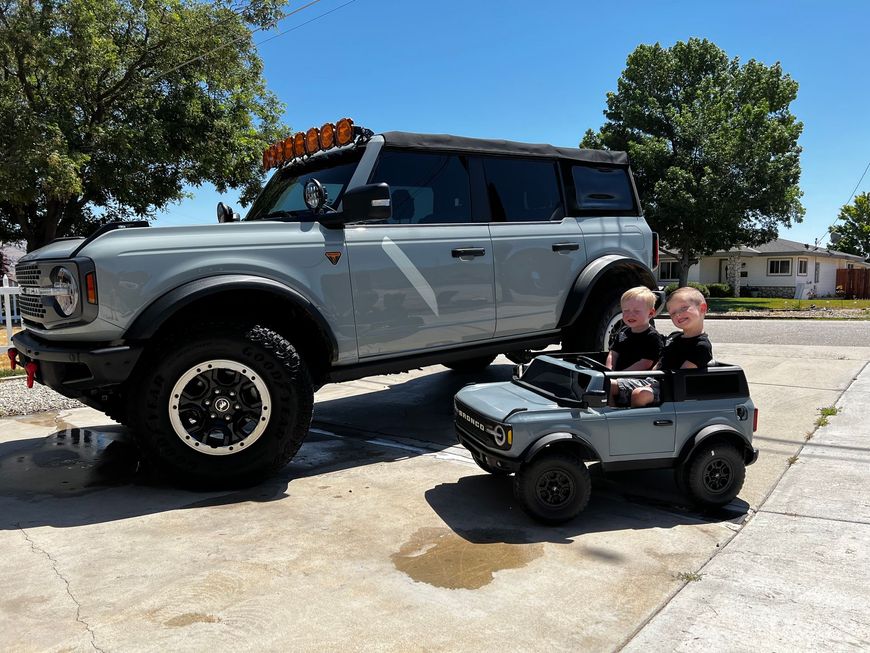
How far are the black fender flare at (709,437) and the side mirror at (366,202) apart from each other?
2.23 metres

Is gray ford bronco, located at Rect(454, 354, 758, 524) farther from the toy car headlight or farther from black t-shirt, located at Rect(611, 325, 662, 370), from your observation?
black t-shirt, located at Rect(611, 325, 662, 370)

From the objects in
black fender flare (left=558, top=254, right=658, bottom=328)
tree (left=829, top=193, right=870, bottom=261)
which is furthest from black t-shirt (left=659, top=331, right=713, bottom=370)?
tree (left=829, top=193, right=870, bottom=261)

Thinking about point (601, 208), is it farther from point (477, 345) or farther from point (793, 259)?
point (793, 259)

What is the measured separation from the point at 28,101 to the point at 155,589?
1611 cm

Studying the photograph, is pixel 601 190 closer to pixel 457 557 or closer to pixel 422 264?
pixel 422 264

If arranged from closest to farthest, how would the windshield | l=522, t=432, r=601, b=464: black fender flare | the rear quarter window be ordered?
l=522, t=432, r=601, b=464: black fender flare → the windshield → the rear quarter window

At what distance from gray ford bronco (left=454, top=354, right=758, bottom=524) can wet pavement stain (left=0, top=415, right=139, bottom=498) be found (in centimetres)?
245

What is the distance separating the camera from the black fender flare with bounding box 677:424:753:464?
3.43 meters

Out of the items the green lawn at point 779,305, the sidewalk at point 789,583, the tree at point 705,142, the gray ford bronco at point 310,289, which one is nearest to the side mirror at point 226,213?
the gray ford bronco at point 310,289

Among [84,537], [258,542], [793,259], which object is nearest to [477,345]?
[258,542]

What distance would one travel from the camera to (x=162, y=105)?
16922 mm

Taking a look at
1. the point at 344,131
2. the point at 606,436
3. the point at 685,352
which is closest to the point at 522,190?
the point at 344,131

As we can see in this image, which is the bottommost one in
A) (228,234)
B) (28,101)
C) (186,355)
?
(186,355)

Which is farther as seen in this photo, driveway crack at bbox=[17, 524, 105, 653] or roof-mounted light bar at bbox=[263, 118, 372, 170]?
roof-mounted light bar at bbox=[263, 118, 372, 170]
